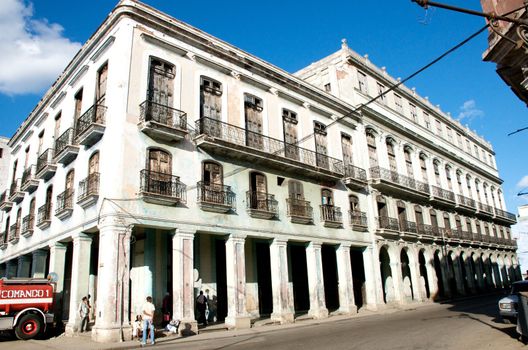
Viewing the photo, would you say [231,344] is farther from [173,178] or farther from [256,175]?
[256,175]

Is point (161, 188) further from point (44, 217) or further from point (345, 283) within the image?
point (345, 283)

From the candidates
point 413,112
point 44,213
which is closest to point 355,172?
point 413,112

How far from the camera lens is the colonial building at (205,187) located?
1622 centimetres

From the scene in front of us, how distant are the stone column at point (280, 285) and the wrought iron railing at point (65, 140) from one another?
10474 millimetres

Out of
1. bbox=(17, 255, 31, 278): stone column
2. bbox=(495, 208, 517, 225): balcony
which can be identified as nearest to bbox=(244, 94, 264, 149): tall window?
bbox=(17, 255, 31, 278): stone column

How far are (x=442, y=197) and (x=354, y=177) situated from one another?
13.4 metres

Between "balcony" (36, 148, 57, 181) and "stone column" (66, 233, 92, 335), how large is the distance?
5.12 metres

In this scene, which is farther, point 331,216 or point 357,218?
point 357,218

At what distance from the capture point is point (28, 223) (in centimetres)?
2269

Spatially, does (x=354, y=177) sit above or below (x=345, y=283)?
above

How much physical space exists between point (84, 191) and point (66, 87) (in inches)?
304

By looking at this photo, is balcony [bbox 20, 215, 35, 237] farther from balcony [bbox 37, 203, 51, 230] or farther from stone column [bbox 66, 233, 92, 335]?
stone column [bbox 66, 233, 92, 335]

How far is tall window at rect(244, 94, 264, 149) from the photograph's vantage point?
20875 millimetres

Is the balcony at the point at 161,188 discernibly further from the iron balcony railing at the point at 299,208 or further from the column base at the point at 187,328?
the iron balcony railing at the point at 299,208
